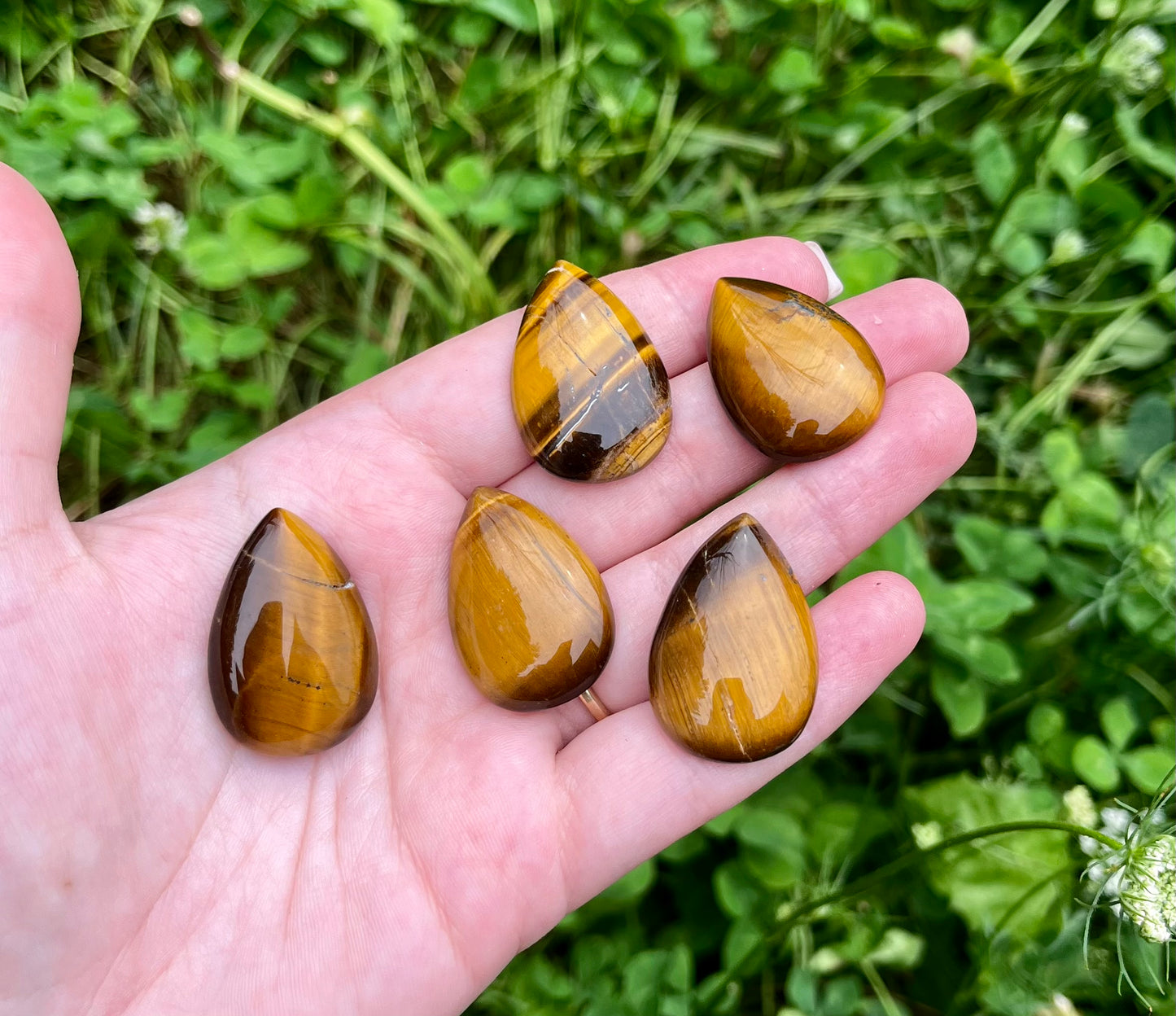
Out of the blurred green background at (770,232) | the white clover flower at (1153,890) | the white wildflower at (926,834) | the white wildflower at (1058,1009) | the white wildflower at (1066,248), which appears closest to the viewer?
the white clover flower at (1153,890)

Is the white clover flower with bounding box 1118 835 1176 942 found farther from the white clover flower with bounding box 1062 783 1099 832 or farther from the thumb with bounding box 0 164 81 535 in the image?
the thumb with bounding box 0 164 81 535

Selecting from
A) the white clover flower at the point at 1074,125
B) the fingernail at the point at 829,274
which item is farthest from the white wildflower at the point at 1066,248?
the fingernail at the point at 829,274

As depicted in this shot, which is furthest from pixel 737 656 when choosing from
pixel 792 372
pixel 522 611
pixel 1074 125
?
pixel 1074 125

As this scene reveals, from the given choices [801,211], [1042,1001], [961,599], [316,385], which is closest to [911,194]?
[801,211]

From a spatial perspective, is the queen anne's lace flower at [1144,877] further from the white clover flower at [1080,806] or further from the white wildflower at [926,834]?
the white wildflower at [926,834]

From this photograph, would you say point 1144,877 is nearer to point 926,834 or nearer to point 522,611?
point 926,834

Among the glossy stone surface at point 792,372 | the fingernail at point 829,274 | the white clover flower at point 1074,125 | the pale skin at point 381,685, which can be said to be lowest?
the pale skin at point 381,685
